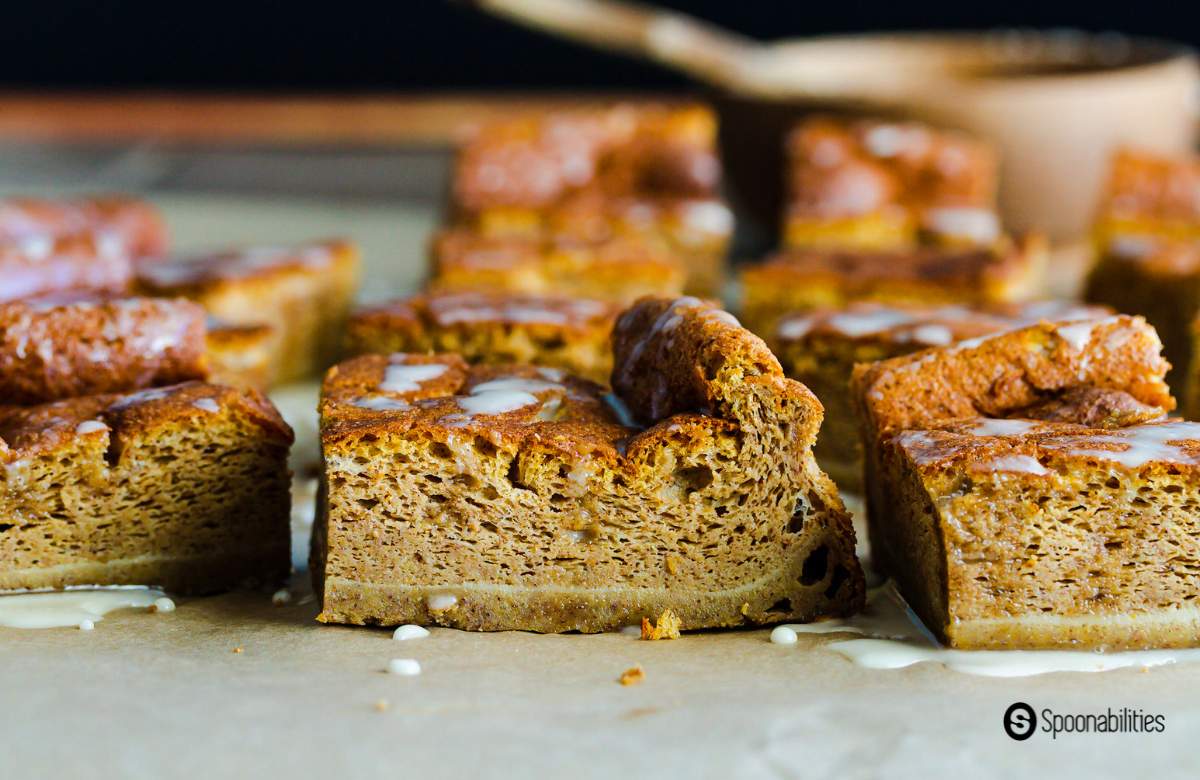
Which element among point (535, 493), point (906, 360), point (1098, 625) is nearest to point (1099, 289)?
point (906, 360)

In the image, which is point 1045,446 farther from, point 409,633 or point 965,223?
point 965,223

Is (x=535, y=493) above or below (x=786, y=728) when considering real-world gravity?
above

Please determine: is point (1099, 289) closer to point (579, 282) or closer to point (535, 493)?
point (579, 282)

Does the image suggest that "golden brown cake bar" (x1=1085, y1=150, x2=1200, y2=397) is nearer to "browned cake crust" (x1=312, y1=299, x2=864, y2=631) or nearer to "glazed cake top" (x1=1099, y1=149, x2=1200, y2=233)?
"glazed cake top" (x1=1099, y1=149, x2=1200, y2=233)

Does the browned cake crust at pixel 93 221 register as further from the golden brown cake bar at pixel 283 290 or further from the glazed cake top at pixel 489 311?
the glazed cake top at pixel 489 311

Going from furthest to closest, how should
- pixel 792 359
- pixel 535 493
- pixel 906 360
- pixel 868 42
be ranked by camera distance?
pixel 868 42 < pixel 792 359 < pixel 906 360 < pixel 535 493

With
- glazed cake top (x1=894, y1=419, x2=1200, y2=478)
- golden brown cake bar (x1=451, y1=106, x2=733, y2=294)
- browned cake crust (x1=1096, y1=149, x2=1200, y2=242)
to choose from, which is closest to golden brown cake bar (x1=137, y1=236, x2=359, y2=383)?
golden brown cake bar (x1=451, y1=106, x2=733, y2=294)

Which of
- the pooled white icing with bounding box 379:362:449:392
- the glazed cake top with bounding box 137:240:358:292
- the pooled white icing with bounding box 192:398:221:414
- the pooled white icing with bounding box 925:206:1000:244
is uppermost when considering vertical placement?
the pooled white icing with bounding box 925:206:1000:244
